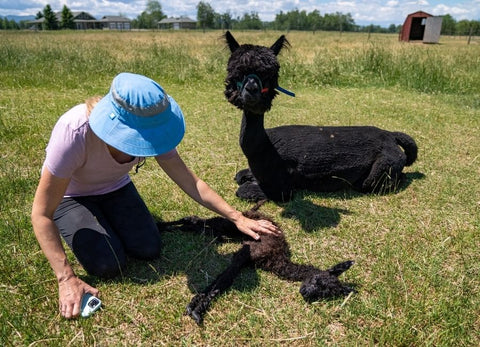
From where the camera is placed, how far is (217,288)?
249 cm

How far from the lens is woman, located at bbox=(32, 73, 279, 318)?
212 cm

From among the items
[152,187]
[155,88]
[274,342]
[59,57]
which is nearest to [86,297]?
[274,342]

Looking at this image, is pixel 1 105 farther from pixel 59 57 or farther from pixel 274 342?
pixel 274 342

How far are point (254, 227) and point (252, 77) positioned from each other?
124 centimetres

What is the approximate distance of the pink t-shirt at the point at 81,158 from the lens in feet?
7.48

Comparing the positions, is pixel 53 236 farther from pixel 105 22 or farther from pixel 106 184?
pixel 105 22

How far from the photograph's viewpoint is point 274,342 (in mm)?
2184

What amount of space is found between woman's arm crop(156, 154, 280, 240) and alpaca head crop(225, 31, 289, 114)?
0.79m

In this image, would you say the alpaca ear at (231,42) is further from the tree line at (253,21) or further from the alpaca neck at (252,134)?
the tree line at (253,21)

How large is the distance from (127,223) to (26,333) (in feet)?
3.36

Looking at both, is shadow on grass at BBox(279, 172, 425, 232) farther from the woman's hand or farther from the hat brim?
the woman's hand

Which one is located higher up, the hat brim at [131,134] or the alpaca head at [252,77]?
the alpaca head at [252,77]

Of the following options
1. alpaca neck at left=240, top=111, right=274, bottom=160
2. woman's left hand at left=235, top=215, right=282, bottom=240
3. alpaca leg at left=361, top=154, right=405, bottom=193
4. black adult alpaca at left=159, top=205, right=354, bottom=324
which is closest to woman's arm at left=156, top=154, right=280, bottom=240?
woman's left hand at left=235, top=215, right=282, bottom=240

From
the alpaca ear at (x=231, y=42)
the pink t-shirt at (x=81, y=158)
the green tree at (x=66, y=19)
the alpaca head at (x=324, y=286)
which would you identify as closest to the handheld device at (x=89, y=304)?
the pink t-shirt at (x=81, y=158)
